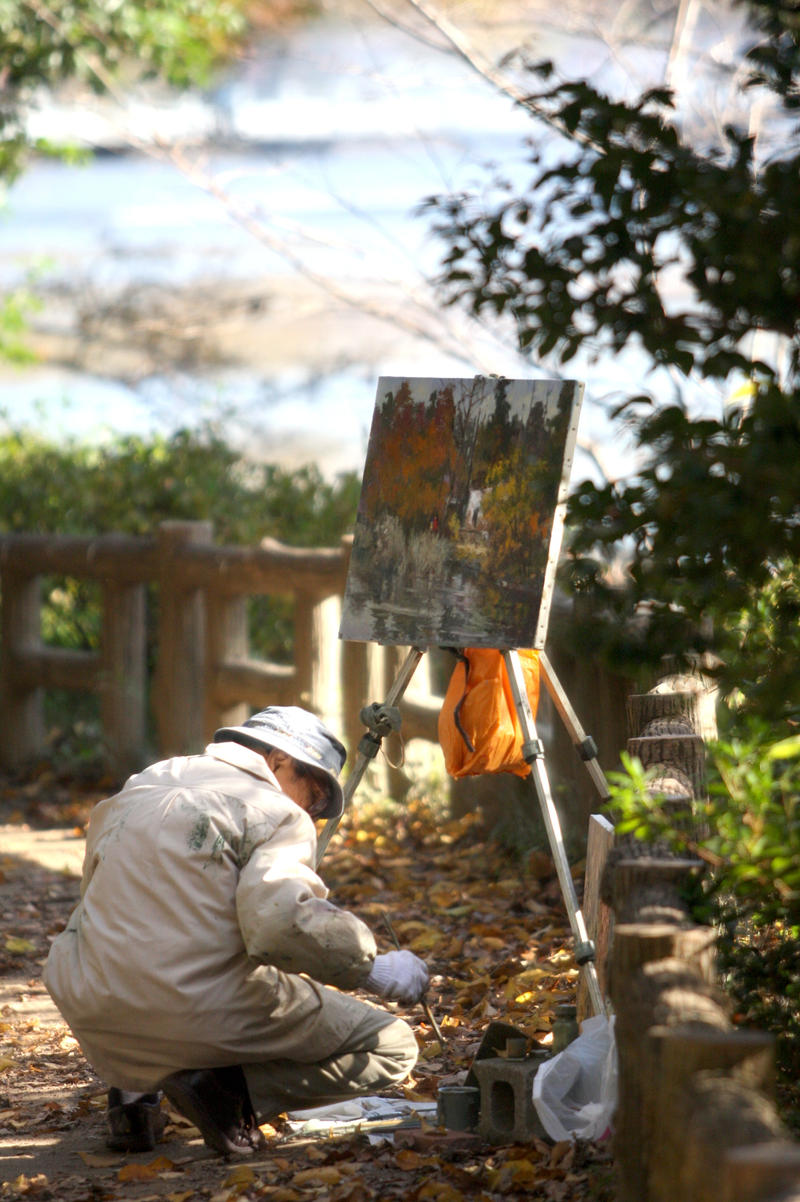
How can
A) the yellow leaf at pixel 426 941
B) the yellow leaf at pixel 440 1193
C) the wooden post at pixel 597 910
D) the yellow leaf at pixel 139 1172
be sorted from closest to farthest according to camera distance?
the yellow leaf at pixel 440 1193
the yellow leaf at pixel 139 1172
the wooden post at pixel 597 910
the yellow leaf at pixel 426 941

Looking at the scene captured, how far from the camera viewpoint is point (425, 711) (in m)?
6.93

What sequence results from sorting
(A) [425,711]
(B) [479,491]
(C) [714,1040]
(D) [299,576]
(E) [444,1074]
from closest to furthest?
1. (C) [714,1040]
2. (E) [444,1074]
3. (B) [479,491]
4. (A) [425,711]
5. (D) [299,576]

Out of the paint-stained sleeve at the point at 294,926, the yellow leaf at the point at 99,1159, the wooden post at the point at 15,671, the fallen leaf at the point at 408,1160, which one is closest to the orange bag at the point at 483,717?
the paint-stained sleeve at the point at 294,926

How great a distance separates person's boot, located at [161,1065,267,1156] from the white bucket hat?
2.53 feet

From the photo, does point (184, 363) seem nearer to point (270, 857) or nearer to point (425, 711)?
point (425, 711)

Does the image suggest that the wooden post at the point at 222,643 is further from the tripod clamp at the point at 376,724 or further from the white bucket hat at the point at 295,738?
the white bucket hat at the point at 295,738

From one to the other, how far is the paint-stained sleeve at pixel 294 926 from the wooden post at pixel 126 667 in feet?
18.0

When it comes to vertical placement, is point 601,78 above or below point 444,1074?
above

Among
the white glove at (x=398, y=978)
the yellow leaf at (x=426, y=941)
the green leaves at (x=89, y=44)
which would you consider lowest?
the yellow leaf at (x=426, y=941)

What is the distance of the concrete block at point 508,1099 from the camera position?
3.22m

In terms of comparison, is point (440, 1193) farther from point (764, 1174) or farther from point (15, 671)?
point (15, 671)

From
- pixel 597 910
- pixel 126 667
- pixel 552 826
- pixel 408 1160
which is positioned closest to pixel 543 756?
pixel 552 826

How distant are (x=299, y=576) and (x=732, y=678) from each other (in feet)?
16.7

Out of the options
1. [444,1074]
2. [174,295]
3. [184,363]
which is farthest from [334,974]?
[174,295]
